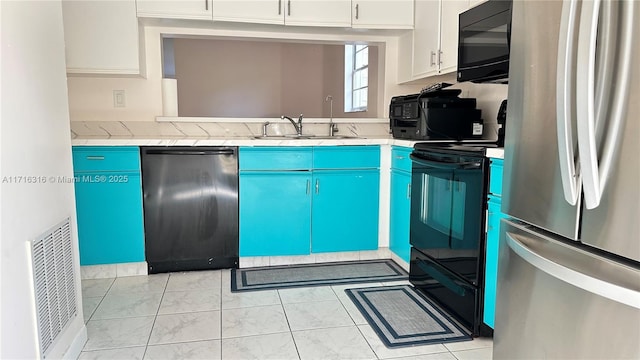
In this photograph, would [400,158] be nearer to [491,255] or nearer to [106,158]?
[491,255]

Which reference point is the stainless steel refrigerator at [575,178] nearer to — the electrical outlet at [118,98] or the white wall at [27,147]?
the white wall at [27,147]

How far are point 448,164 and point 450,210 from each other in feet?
0.78

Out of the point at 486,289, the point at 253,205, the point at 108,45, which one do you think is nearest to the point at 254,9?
the point at 108,45

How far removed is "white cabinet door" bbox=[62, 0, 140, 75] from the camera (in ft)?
9.36

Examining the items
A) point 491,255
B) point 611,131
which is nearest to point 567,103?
point 611,131

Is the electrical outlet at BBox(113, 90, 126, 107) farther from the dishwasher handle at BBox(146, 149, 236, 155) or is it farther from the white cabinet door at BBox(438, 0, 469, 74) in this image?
the white cabinet door at BBox(438, 0, 469, 74)

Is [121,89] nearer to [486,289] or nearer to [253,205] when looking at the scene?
[253,205]

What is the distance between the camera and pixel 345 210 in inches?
123

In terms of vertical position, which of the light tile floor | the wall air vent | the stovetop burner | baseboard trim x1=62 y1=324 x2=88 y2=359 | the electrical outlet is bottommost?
the light tile floor

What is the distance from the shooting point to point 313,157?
3014 millimetres

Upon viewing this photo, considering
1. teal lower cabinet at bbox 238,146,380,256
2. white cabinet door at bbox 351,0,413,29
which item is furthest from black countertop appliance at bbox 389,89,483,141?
white cabinet door at bbox 351,0,413,29

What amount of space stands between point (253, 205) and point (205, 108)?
4354 mm

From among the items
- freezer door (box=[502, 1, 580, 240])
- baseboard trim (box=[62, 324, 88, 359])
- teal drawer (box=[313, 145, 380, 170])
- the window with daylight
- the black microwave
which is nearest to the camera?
freezer door (box=[502, 1, 580, 240])

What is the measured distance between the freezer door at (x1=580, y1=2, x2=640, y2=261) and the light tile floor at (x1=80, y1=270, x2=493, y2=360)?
1181mm
